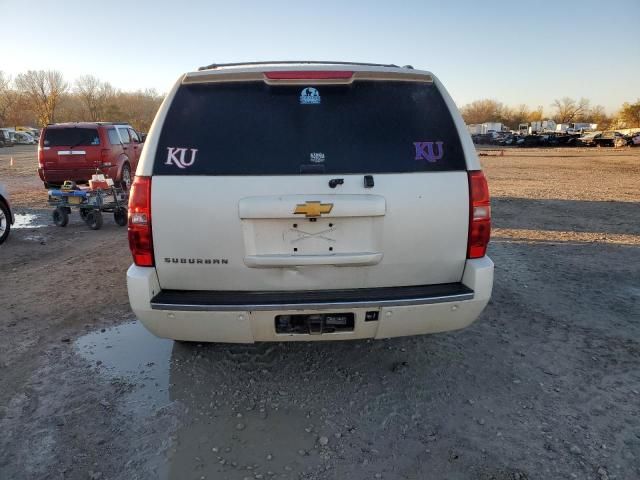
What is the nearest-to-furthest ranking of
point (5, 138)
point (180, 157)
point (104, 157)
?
1. point (180, 157)
2. point (104, 157)
3. point (5, 138)

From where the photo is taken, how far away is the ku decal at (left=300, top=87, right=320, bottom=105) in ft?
9.50

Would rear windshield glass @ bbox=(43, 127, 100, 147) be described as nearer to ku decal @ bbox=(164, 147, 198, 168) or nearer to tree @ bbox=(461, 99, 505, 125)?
ku decal @ bbox=(164, 147, 198, 168)

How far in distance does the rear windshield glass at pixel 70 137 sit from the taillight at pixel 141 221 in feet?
35.3

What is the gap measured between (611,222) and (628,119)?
97.5 m

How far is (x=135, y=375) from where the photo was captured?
11.5ft

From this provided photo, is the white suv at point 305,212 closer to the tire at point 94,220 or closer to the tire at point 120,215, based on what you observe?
the tire at point 94,220

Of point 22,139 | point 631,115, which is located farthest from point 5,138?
point 631,115

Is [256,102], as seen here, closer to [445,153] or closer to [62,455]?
[445,153]

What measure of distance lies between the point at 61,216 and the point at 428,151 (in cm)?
887

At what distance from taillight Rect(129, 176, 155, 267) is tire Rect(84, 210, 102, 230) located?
23.4 ft

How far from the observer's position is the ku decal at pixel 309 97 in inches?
114

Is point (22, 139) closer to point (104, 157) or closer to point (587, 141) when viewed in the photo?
point (104, 157)

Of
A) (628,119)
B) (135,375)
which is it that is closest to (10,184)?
(135,375)

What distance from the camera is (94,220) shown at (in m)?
9.16
